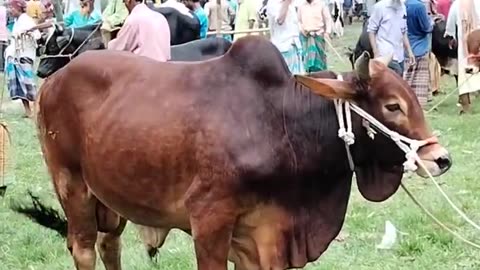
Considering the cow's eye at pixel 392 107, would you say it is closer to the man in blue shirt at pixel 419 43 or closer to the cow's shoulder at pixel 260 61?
the cow's shoulder at pixel 260 61

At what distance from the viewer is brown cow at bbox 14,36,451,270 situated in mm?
3980

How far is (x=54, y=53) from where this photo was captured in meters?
12.0

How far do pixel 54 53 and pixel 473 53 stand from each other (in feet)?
16.6

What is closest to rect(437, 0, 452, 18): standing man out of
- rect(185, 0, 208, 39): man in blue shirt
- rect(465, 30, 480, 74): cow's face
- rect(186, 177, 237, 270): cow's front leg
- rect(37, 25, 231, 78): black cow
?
rect(465, 30, 480, 74): cow's face

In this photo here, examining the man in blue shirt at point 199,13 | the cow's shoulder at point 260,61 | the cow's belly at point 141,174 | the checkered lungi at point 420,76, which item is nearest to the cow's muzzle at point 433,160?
the cow's shoulder at point 260,61

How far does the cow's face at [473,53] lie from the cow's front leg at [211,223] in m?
6.61

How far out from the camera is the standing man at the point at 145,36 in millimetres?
7172

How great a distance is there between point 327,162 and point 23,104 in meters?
10.2

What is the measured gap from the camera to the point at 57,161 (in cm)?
493

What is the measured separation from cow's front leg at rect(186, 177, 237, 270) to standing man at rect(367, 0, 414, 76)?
24.8 ft

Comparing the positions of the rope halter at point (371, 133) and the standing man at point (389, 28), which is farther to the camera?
→ the standing man at point (389, 28)

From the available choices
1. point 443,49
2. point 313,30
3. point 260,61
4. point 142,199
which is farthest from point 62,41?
point 260,61

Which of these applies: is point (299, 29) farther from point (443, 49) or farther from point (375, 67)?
point (375, 67)

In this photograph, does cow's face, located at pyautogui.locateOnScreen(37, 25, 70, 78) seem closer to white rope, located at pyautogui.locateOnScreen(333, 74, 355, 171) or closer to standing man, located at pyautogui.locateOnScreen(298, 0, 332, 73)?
standing man, located at pyautogui.locateOnScreen(298, 0, 332, 73)
